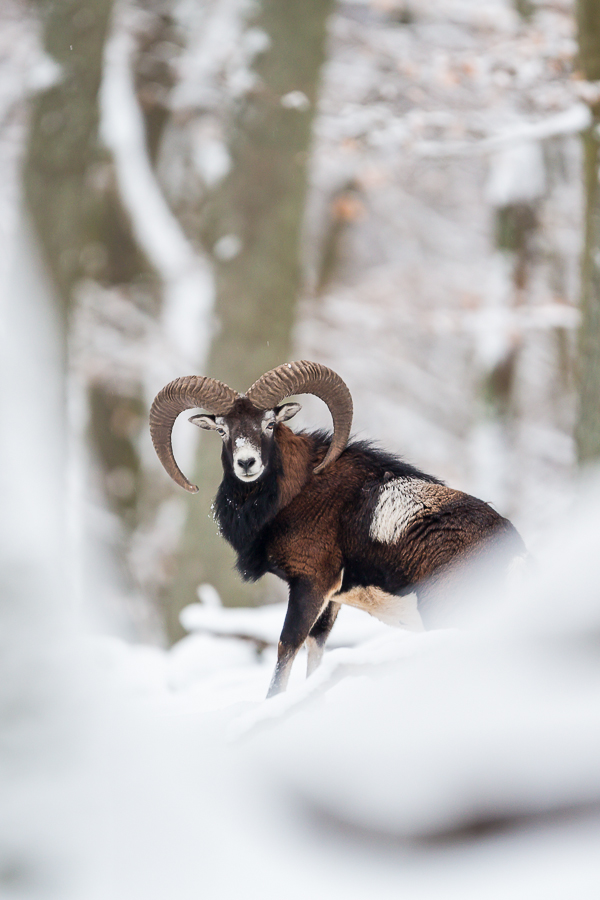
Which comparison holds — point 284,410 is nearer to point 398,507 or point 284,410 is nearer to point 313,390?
point 313,390

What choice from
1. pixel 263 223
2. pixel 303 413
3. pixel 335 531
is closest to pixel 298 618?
pixel 335 531

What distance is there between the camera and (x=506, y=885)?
1991 mm

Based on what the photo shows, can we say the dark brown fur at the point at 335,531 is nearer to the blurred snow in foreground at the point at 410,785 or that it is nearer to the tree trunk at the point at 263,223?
the blurred snow in foreground at the point at 410,785

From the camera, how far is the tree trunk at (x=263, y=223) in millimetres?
10047

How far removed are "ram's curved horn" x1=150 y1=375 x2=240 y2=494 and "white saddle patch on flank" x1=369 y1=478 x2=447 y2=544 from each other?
41.3 inches

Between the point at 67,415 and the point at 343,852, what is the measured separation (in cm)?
980

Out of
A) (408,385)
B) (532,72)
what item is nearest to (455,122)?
(532,72)

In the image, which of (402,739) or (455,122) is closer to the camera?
(402,739)

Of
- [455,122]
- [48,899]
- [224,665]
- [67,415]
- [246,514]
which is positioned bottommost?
[48,899]

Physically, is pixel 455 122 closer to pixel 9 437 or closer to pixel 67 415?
pixel 67 415

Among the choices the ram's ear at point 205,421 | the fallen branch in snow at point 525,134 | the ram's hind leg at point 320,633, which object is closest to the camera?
the ram's ear at point 205,421

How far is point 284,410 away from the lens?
5.43 meters

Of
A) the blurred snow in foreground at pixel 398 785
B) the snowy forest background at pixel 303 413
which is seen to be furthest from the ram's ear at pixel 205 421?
the blurred snow in foreground at pixel 398 785

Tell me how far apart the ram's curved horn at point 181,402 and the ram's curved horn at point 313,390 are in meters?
0.17
